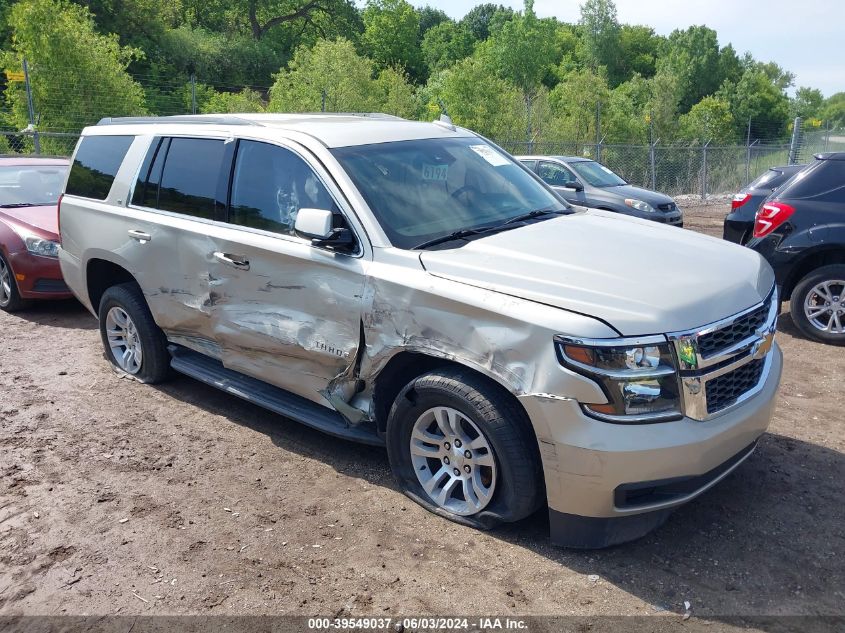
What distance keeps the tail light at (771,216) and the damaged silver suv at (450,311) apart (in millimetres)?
3152

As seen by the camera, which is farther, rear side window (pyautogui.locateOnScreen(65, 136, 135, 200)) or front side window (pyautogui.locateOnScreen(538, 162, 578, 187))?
front side window (pyautogui.locateOnScreen(538, 162, 578, 187))

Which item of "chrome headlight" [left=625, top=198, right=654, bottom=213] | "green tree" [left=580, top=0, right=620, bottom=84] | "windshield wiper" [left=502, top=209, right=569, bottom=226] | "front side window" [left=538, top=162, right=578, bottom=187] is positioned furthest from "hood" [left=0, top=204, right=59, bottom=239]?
"green tree" [left=580, top=0, right=620, bottom=84]

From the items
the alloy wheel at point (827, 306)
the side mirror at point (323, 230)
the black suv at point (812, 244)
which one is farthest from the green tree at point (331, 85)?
the side mirror at point (323, 230)

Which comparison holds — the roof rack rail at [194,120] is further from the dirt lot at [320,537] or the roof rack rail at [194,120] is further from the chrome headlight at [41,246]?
the chrome headlight at [41,246]

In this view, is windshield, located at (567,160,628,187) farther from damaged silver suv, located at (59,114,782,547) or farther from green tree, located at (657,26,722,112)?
green tree, located at (657,26,722,112)

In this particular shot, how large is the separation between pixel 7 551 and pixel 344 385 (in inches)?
72.3

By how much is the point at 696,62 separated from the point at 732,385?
276 ft

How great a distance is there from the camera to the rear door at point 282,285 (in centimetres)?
397

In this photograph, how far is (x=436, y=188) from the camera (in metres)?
4.31

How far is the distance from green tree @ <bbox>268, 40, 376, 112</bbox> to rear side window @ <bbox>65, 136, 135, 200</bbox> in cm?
1741

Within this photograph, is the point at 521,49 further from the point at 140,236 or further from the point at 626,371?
the point at 626,371

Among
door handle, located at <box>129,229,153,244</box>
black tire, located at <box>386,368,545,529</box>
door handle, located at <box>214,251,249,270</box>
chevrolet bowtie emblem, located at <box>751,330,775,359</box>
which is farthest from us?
door handle, located at <box>129,229,153,244</box>

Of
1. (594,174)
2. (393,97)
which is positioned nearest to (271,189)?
(594,174)

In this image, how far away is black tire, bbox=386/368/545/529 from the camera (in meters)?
3.34
